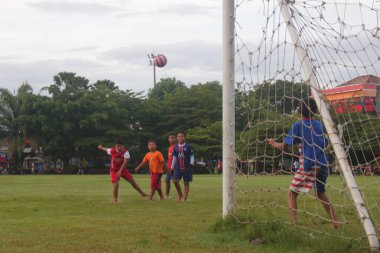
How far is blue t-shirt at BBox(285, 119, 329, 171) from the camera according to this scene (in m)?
7.24

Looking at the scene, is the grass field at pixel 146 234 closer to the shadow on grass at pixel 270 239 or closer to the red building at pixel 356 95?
the shadow on grass at pixel 270 239

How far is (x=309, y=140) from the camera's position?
738 cm

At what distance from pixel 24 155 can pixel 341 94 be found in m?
62.9

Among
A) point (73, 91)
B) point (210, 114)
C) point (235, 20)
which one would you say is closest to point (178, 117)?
point (210, 114)

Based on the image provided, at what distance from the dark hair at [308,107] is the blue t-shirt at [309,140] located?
11 centimetres

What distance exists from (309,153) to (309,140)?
0.51 ft

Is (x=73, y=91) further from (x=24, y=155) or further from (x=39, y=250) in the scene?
(x=39, y=250)

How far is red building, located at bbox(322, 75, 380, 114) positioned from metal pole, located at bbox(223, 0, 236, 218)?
137cm

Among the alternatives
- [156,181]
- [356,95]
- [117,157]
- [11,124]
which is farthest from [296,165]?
[11,124]

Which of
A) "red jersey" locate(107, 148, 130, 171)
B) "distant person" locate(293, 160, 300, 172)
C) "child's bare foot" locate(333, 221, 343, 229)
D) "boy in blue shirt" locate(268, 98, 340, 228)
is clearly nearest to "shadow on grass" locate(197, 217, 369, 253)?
"child's bare foot" locate(333, 221, 343, 229)

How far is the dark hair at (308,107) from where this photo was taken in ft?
23.1

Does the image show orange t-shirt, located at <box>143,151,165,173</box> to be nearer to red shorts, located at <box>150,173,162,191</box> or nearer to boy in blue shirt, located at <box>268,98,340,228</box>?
red shorts, located at <box>150,173,162,191</box>

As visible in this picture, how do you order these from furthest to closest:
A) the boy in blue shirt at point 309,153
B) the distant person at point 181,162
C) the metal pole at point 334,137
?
1. the distant person at point 181,162
2. the boy in blue shirt at point 309,153
3. the metal pole at point 334,137

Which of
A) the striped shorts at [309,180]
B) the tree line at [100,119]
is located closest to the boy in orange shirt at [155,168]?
the striped shorts at [309,180]
